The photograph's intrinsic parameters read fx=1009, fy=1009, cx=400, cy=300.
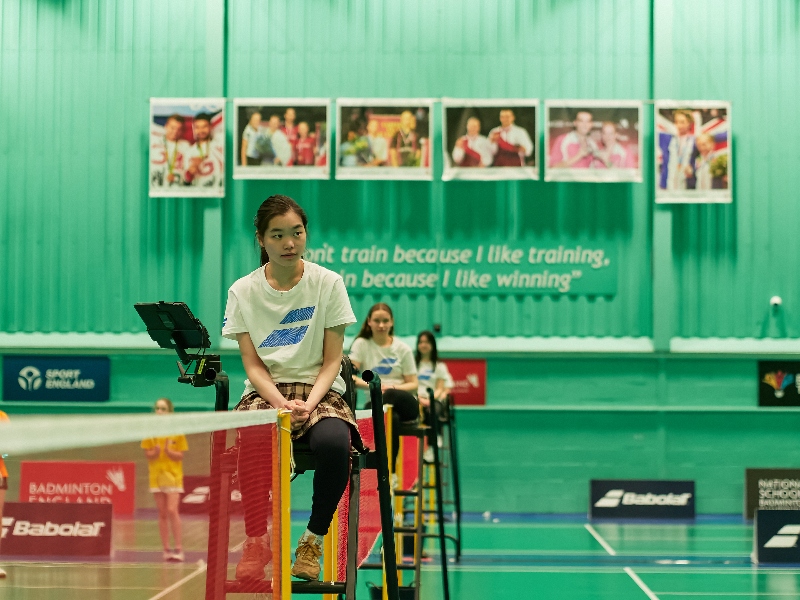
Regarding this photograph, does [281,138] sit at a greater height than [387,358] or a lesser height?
greater

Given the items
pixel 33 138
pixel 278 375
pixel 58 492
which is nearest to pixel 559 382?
pixel 33 138

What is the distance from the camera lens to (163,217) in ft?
47.3

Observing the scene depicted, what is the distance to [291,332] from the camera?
3.87m

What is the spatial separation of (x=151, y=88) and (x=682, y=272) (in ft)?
26.3

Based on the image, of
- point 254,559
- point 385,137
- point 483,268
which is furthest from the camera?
point 483,268

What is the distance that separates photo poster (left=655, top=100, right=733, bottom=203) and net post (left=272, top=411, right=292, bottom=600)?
11.8m

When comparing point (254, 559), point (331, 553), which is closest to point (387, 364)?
point (331, 553)

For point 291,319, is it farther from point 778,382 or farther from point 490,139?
point 778,382

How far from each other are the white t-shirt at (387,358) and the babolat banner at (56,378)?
6098mm

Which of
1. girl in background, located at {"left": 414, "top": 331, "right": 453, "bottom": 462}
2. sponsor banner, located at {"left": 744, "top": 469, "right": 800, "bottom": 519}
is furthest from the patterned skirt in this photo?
sponsor banner, located at {"left": 744, "top": 469, "right": 800, "bottom": 519}

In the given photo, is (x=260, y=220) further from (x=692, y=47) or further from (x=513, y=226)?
(x=692, y=47)

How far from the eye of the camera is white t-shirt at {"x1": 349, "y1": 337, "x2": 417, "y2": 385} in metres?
9.31

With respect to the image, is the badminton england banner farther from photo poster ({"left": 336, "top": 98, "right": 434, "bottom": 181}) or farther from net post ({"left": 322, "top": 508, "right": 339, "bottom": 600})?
net post ({"left": 322, "top": 508, "right": 339, "bottom": 600})

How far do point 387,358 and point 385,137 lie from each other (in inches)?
221
